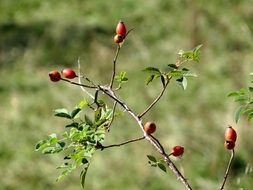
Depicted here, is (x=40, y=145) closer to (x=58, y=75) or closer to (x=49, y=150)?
(x=49, y=150)

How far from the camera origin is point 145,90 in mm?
6078

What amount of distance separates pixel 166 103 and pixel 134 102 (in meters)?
0.31

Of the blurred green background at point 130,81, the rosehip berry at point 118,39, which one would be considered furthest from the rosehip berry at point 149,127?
the blurred green background at point 130,81

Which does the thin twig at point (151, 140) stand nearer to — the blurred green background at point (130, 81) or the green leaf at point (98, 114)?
the green leaf at point (98, 114)

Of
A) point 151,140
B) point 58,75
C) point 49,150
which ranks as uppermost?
point 58,75

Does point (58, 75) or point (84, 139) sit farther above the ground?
point (58, 75)

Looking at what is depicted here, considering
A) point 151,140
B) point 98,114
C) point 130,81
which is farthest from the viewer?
point 130,81

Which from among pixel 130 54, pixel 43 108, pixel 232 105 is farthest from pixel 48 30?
pixel 232 105

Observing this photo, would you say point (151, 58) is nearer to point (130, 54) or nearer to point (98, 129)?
point (130, 54)

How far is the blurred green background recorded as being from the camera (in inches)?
198

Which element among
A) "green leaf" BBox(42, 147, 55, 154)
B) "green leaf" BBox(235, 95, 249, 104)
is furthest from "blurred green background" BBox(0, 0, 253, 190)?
"green leaf" BBox(42, 147, 55, 154)

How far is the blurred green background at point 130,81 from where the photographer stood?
5.03 m

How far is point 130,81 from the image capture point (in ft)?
21.8

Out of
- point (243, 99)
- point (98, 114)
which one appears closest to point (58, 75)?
point (98, 114)
